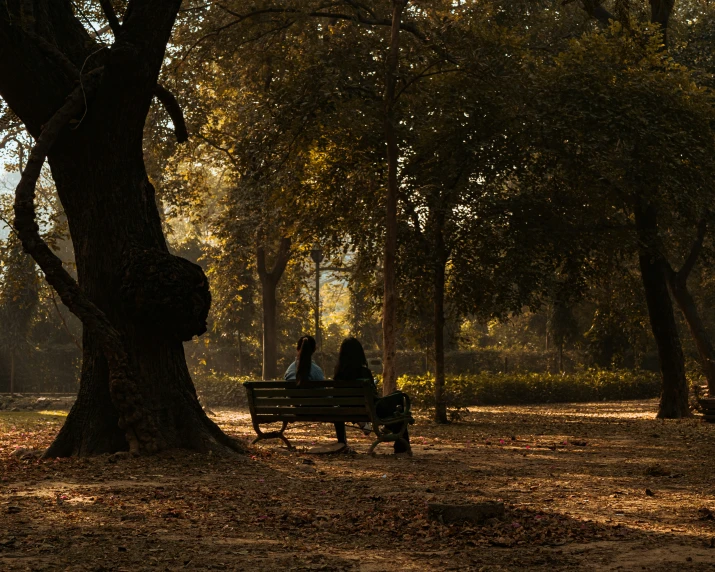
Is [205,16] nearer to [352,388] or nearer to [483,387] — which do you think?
[352,388]

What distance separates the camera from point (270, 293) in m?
29.8

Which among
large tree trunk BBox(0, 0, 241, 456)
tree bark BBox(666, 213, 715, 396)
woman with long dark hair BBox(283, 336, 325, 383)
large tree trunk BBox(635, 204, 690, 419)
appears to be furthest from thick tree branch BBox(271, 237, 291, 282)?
large tree trunk BBox(0, 0, 241, 456)

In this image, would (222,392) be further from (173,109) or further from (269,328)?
(173,109)

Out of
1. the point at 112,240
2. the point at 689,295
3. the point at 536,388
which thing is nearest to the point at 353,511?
the point at 112,240

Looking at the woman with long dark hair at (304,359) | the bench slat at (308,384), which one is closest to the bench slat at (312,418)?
the bench slat at (308,384)

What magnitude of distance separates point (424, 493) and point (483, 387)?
22930 millimetres

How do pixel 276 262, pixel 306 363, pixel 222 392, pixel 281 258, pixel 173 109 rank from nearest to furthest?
pixel 306 363 → pixel 173 109 → pixel 281 258 → pixel 276 262 → pixel 222 392

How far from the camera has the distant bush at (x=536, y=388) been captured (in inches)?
1171

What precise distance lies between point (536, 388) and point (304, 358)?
69.1ft

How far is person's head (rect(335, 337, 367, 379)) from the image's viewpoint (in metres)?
11.8

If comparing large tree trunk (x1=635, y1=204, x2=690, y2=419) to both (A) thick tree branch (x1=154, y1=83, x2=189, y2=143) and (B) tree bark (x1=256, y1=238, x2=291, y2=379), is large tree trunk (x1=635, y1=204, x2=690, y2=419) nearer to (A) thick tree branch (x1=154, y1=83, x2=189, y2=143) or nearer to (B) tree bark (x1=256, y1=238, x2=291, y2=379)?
(A) thick tree branch (x1=154, y1=83, x2=189, y2=143)

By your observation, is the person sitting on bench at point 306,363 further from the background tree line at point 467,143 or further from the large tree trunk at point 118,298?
the background tree line at point 467,143

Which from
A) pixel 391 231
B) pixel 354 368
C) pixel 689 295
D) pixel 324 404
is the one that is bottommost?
pixel 324 404

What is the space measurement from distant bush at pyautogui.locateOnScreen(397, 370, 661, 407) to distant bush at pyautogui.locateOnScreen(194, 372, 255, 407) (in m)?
6.16
